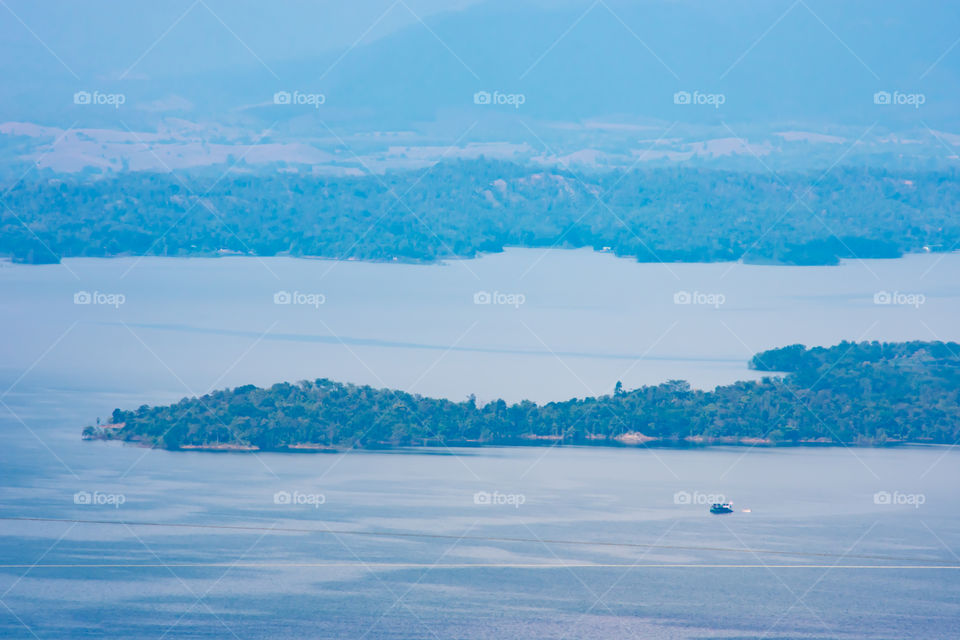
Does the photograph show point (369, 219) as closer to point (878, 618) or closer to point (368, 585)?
point (368, 585)

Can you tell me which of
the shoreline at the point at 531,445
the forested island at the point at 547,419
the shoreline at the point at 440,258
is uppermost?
the shoreline at the point at 440,258

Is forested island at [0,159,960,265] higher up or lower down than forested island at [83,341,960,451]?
higher up

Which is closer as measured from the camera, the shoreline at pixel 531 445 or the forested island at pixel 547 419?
the shoreline at pixel 531 445

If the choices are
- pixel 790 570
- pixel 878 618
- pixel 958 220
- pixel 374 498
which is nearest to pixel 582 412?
pixel 374 498

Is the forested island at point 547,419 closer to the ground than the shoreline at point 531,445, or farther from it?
farther from it

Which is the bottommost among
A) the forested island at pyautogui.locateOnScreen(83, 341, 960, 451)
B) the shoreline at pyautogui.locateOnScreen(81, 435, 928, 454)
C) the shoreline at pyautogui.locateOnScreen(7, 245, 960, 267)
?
the shoreline at pyautogui.locateOnScreen(81, 435, 928, 454)

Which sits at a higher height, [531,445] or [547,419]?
[547,419]

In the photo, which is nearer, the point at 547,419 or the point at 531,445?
the point at 531,445

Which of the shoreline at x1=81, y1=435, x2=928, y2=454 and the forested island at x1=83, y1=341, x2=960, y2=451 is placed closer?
the shoreline at x1=81, y1=435, x2=928, y2=454

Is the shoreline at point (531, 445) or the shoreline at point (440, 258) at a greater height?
the shoreline at point (440, 258)
